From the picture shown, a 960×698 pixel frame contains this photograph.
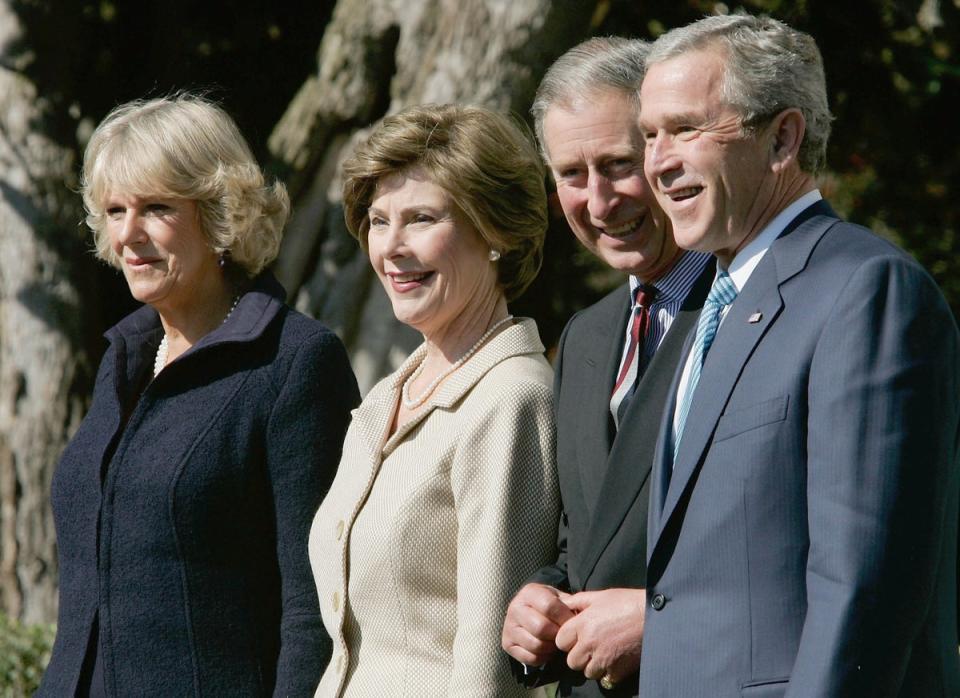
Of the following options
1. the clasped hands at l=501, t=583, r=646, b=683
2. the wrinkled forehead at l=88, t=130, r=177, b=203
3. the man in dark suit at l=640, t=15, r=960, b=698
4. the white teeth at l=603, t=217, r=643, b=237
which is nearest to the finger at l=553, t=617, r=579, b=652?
the clasped hands at l=501, t=583, r=646, b=683

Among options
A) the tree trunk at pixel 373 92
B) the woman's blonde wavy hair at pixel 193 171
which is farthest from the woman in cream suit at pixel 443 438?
the tree trunk at pixel 373 92

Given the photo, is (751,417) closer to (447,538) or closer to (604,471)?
(604,471)

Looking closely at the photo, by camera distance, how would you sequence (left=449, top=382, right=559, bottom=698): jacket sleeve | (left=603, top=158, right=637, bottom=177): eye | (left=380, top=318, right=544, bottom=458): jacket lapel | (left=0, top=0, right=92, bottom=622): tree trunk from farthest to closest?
(left=0, top=0, right=92, bottom=622): tree trunk → (left=380, top=318, right=544, bottom=458): jacket lapel → (left=603, top=158, right=637, bottom=177): eye → (left=449, top=382, right=559, bottom=698): jacket sleeve

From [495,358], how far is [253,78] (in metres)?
4.49

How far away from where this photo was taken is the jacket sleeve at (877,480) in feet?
6.15

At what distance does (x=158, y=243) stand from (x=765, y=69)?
1.65 metres

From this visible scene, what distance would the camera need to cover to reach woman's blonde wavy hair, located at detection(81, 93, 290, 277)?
3250 mm

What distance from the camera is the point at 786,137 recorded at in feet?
7.34

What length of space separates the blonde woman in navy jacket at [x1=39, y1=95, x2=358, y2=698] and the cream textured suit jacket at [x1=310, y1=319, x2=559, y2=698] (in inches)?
9.1

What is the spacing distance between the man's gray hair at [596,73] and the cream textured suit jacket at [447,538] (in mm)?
550

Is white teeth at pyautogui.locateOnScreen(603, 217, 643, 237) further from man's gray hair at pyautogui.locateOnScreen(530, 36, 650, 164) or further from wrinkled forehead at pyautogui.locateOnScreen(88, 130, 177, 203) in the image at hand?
wrinkled forehead at pyautogui.locateOnScreen(88, 130, 177, 203)

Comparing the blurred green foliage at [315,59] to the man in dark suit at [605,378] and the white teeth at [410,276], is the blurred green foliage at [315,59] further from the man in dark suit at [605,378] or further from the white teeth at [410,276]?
the man in dark suit at [605,378]

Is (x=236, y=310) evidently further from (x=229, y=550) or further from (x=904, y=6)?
(x=904, y=6)

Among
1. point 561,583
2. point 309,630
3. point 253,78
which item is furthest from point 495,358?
point 253,78
